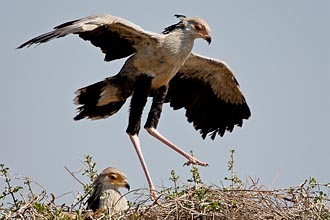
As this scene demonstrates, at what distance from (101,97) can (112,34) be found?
0.55m

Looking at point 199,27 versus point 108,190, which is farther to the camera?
point 199,27

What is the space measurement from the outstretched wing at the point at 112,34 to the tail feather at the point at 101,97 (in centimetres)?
23

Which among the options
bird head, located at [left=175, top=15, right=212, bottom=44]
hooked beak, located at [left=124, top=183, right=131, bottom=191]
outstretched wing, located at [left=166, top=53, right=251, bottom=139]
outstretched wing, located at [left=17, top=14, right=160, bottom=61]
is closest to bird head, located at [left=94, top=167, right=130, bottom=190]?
hooked beak, located at [left=124, top=183, right=131, bottom=191]

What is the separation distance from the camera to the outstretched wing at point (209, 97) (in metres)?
9.05

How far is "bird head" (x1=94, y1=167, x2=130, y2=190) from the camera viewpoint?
6922 millimetres

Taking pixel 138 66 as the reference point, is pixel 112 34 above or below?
above

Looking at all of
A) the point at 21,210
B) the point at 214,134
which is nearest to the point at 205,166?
the point at 214,134

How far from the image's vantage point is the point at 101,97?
823 cm

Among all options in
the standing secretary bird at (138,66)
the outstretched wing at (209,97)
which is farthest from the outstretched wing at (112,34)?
the outstretched wing at (209,97)

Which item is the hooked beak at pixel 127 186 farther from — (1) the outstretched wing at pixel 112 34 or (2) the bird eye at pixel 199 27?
(2) the bird eye at pixel 199 27

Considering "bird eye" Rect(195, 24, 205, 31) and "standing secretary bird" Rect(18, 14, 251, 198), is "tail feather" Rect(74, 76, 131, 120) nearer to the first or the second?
"standing secretary bird" Rect(18, 14, 251, 198)

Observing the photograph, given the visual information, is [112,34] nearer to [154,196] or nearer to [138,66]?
[138,66]

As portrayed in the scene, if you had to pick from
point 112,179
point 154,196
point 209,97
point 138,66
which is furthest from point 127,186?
point 209,97

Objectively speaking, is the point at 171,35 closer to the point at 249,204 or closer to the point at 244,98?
the point at 244,98
